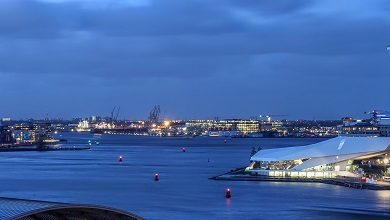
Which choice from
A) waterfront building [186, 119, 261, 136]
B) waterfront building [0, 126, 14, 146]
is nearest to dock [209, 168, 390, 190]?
waterfront building [0, 126, 14, 146]

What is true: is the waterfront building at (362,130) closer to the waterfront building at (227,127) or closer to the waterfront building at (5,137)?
the waterfront building at (5,137)

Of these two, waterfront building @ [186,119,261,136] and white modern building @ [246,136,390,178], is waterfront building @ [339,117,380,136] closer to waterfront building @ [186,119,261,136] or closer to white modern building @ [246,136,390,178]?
white modern building @ [246,136,390,178]

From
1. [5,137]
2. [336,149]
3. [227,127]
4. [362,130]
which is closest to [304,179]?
Result: [336,149]

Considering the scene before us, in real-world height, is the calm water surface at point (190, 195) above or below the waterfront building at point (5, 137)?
below

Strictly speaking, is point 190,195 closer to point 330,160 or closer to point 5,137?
point 330,160

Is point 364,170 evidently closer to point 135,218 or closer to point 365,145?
point 365,145

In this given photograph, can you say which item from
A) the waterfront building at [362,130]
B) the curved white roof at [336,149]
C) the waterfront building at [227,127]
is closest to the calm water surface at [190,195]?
the curved white roof at [336,149]

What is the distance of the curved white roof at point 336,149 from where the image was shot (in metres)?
40.4

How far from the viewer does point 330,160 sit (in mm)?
39875

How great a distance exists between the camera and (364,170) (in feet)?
127

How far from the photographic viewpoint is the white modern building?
38.7 metres

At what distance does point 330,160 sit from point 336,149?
1185 mm

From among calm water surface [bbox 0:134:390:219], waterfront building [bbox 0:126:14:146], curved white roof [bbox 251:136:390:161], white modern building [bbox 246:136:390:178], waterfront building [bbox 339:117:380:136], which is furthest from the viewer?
waterfront building [bbox 0:126:14:146]

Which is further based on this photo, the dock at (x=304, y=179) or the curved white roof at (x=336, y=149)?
the curved white roof at (x=336, y=149)
